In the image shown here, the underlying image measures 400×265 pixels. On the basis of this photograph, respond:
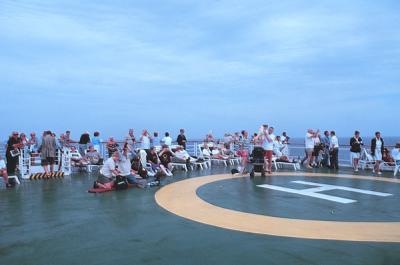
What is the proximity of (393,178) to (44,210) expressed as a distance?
1092 cm

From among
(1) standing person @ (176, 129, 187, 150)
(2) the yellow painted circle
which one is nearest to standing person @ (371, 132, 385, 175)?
(2) the yellow painted circle

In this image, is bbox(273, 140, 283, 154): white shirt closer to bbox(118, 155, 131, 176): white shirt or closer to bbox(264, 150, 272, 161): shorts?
bbox(264, 150, 272, 161): shorts

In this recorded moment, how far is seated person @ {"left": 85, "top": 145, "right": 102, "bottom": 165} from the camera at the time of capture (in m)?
15.4

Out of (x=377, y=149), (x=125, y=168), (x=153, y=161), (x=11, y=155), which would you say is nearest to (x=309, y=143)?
(x=377, y=149)

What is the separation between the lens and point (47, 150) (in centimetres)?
1281

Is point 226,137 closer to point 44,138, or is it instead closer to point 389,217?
Answer: point 44,138

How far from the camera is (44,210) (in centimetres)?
745

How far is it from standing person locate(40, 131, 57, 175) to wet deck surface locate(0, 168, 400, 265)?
3.31 metres

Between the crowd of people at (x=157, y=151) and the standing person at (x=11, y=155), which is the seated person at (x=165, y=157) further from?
the standing person at (x=11, y=155)

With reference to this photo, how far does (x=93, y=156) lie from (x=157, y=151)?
2.87 meters

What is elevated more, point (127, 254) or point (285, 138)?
point (285, 138)

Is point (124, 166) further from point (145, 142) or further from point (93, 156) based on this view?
point (93, 156)

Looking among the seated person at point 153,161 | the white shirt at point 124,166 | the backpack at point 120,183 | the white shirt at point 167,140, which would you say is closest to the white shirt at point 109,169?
the backpack at point 120,183

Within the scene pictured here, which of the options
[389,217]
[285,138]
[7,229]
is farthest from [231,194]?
[285,138]
